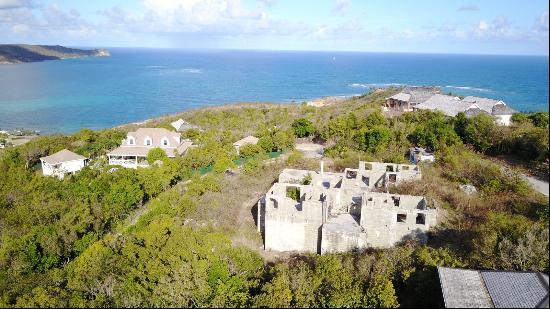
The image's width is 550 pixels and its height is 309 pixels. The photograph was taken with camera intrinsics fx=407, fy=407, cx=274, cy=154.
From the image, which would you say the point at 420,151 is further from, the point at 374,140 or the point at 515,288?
the point at 515,288

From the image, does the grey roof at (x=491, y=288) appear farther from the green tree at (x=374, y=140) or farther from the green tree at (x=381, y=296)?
the green tree at (x=374, y=140)

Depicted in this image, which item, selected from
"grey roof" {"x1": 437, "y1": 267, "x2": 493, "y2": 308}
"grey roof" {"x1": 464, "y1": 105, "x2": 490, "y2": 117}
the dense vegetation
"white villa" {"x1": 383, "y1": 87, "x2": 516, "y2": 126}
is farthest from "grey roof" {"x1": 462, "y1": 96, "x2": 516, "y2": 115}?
"grey roof" {"x1": 437, "y1": 267, "x2": 493, "y2": 308}

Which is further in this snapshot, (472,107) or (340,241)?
(472,107)

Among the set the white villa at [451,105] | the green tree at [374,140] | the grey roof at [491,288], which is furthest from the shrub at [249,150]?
the grey roof at [491,288]

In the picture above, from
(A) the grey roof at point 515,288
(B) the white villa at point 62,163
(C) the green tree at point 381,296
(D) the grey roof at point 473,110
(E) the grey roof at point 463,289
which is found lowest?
(B) the white villa at point 62,163

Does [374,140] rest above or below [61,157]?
→ above

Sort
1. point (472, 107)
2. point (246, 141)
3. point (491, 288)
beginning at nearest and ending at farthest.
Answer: point (491, 288)
point (246, 141)
point (472, 107)

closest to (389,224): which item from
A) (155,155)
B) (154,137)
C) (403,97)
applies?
(155,155)
